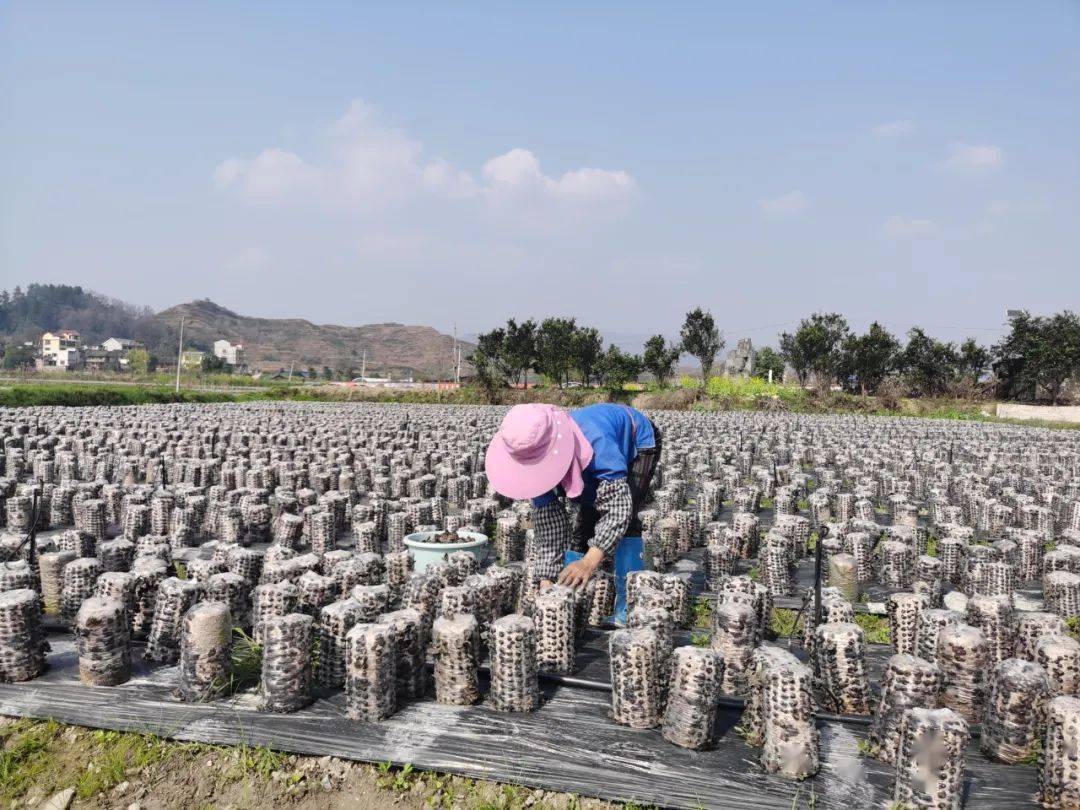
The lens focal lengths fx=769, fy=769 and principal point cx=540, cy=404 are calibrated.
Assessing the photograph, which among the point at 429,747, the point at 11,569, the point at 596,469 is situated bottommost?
the point at 429,747

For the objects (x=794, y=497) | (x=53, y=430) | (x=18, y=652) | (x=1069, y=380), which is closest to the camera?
(x=18, y=652)

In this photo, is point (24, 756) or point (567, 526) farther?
point (567, 526)

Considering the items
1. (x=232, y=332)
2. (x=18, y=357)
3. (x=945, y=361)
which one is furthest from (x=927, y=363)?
(x=232, y=332)

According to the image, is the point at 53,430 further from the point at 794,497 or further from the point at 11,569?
the point at 794,497

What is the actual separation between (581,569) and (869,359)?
151 feet

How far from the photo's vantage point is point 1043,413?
33875mm

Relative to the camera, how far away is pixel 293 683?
3.55 metres

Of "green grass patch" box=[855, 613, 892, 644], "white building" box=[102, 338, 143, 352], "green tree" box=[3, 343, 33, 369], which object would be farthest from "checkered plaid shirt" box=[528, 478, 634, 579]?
"white building" box=[102, 338, 143, 352]

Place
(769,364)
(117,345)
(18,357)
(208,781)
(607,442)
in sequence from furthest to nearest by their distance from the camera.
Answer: (117,345), (18,357), (769,364), (607,442), (208,781)

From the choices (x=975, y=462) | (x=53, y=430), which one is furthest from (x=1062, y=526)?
(x=53, y=430)

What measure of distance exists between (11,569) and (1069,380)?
50.3 m

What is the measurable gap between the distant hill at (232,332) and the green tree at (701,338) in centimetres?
8038

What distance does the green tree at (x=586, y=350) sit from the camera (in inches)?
1929

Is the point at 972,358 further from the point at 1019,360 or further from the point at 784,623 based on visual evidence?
the point at 784,623
